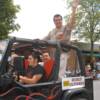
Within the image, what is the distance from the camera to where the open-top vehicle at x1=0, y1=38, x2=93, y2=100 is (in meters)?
6.50

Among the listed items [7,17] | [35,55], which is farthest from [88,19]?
[35,55]

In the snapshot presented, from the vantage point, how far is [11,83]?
6.43 meters

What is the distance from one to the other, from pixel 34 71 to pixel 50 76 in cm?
34

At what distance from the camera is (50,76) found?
718cm

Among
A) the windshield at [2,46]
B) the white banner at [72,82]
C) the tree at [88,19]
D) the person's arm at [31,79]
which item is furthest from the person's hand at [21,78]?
the tree at [88,19]

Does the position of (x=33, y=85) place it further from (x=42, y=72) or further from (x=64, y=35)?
(x=64, y=35)

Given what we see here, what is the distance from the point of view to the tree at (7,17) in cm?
2798

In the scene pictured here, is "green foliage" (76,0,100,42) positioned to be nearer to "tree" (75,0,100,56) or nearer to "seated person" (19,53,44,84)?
"tree" (75,0,100,56)

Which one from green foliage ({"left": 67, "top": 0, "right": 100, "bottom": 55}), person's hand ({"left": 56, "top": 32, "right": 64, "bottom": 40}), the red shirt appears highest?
person's hand ({"left": 56, "top": 32, "right": 64, "bottom": 40})

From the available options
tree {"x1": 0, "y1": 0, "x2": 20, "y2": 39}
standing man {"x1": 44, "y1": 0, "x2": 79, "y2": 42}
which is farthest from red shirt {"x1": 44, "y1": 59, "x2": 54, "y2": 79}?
tree {"x1": 0, "y1": 0, "x2": 20, "y2": 39}

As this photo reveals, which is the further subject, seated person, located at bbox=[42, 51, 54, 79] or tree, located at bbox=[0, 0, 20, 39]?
tree, located at bbox=[0, 0, 20, 39]

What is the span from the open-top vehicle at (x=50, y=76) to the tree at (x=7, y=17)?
798 inches

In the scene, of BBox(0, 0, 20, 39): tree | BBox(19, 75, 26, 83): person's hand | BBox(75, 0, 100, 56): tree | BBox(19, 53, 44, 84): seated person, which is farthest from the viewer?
BBox(75, 0, 100, 56): tree

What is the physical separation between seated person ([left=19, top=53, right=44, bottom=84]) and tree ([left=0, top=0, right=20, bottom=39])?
68.7 ft
